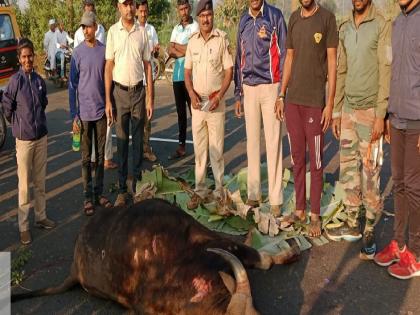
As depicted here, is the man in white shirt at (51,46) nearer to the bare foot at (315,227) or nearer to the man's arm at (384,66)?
the bare foot at (315,227)

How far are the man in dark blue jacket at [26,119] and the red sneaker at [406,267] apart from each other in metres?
3.77

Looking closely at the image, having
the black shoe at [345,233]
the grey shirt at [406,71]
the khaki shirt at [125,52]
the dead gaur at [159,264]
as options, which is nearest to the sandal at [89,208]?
the khaki shirt at [125,52]

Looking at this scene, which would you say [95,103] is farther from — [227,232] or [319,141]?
[319,141]

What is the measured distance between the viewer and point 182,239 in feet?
12.9

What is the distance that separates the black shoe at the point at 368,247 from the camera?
5.01 meters

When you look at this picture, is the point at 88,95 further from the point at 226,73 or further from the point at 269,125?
the point at 269,125

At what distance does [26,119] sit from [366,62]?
3.55 meters

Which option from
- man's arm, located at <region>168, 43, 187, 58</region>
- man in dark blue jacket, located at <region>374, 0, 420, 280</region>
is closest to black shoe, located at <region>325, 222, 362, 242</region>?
man in dark blue jacket, located at <region>374, 0, 420, 280</region>

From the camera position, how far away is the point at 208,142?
6383 mm

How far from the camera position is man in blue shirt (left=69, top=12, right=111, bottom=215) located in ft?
20.4

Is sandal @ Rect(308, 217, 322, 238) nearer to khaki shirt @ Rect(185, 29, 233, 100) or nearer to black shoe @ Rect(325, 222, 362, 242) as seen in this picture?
black shoe @ Rect(325, 222, 362, 242)

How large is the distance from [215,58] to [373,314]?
3373 millimetres

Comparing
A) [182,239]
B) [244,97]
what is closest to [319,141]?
[244,97]

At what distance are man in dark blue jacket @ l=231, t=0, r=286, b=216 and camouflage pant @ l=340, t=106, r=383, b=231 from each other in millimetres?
A: 798
